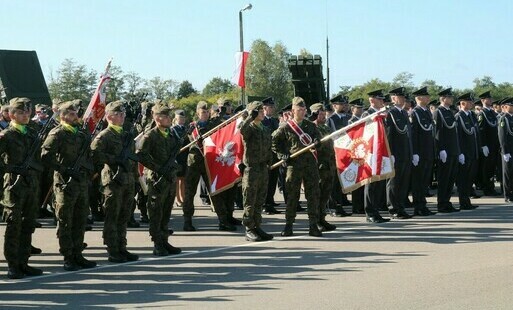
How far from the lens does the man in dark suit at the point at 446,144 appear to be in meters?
15.8

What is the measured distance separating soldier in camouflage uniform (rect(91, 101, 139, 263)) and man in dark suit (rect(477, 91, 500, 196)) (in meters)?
11.0

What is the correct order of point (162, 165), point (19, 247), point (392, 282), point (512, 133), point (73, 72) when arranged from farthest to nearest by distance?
point (73, 72)
point (512, 133)
point (162, 165)
point (19, 247)
point (392, 282)

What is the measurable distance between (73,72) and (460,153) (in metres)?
43.5

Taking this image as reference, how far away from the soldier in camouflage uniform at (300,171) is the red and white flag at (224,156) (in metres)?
1.53

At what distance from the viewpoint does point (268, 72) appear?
83812mm

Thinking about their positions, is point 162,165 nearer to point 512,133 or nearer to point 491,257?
point 491,257

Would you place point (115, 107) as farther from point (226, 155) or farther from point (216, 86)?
point (216, 86)

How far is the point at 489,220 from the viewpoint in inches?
559

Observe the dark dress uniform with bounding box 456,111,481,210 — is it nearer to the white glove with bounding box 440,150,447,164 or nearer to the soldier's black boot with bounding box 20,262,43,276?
the white glove with bounding box 440,150,447,164

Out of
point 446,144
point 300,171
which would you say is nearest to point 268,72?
point 446,144

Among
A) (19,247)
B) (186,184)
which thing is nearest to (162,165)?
(19,247)

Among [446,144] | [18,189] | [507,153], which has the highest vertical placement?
[446,144]

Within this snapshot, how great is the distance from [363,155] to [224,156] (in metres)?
2.31

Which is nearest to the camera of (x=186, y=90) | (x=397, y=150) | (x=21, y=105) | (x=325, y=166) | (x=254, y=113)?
(x=21, y=105)
